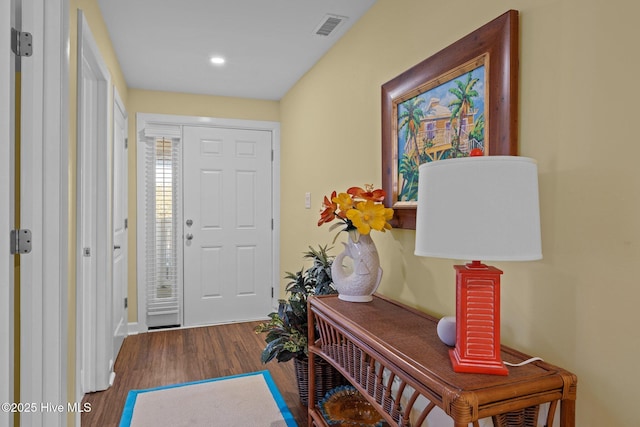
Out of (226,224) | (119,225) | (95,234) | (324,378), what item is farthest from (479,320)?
(226,224)

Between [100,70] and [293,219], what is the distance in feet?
6.40

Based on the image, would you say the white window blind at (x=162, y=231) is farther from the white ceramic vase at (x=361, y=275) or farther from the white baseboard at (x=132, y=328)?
the white ceramic vase at (x=361, y=275)

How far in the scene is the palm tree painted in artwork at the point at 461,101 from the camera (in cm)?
152

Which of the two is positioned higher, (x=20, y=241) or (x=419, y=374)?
(x=20, y=241)

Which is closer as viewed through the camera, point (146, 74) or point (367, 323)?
point (367, 323)

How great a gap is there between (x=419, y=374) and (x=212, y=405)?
5.61ft

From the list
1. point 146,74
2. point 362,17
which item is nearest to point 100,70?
point 146,74

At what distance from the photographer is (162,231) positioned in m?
3.94

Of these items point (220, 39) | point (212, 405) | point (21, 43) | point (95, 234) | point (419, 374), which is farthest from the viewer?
point (220, 39)

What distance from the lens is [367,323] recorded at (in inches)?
61.5

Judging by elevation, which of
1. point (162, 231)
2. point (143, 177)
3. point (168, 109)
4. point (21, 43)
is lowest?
point (162, 231)

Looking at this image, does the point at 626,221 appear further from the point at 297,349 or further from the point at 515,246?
the point at 297,349

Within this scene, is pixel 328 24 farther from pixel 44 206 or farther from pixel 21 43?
pixel 44 206

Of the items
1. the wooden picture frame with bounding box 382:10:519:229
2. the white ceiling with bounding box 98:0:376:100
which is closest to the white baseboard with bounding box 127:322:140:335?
the white ceiling with bounding box 98:0:376:100
